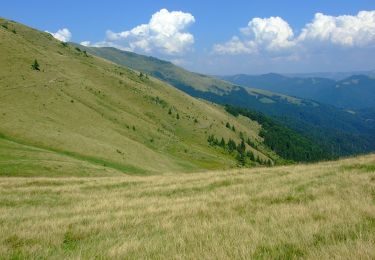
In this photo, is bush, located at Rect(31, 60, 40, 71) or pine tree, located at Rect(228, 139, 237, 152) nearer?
bush, located at Rect(31, 60, 40, 71)

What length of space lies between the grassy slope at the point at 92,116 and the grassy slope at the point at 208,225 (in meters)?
26.9

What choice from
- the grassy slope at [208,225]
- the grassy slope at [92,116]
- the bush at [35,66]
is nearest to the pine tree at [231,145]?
the grassy slope at [92,116]

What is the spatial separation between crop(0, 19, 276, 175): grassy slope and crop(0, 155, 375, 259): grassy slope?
26948mm

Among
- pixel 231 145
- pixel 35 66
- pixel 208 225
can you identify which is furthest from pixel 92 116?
pixel 208 225

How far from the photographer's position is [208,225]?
10.9 m

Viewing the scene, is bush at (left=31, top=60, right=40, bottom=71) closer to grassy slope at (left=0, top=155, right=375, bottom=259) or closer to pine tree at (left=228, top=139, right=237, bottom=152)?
pine tree at (left=228, top=139, right=237, bottom=152)

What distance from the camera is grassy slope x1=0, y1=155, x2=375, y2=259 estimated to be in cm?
823

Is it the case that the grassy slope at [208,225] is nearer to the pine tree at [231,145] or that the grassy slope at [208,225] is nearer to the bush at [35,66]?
the bush at [35,66]

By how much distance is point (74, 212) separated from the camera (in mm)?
14969

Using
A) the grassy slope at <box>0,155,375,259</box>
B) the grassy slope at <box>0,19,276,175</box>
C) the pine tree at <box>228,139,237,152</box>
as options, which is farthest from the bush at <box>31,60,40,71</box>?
the grassy slope at <box>0,155,375,259</box>

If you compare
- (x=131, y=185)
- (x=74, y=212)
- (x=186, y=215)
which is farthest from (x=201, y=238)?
(x=131, y=185)

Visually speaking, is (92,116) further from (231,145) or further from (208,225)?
(208,225)

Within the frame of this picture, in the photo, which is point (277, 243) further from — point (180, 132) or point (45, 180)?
point (180, 132)

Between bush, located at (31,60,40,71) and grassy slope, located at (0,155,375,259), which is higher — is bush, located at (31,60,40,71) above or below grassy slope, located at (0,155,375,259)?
above
